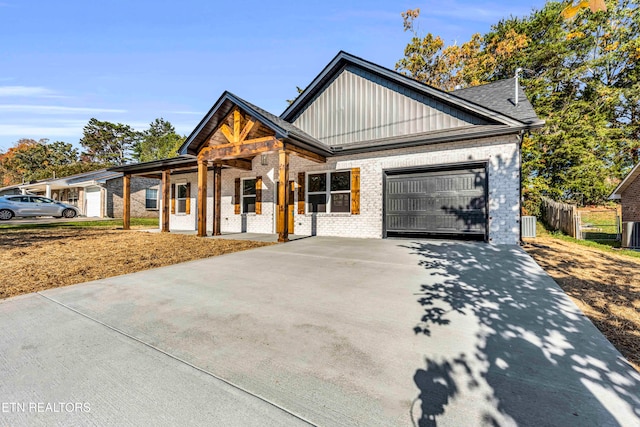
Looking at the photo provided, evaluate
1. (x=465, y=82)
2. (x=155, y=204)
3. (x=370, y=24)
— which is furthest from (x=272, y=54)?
(x=155, y=204)

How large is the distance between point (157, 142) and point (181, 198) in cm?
4023

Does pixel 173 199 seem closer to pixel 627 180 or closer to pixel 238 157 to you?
pixel 238 157

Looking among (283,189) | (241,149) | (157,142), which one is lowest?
(283,189)

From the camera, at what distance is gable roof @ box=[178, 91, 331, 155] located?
789 cm

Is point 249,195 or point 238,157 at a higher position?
point 238,157

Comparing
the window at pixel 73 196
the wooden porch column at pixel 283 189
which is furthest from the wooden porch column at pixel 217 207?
the window at pixel 73 196

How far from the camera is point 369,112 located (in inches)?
387

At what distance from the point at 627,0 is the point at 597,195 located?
1348cm

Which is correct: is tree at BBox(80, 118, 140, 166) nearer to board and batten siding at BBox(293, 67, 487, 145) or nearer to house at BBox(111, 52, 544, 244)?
house at BBox(111, 52, 544, 244)

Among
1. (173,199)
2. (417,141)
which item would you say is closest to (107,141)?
(173,199)

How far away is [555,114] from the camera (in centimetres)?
1781

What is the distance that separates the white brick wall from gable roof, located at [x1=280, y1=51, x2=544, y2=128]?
604 millimetres

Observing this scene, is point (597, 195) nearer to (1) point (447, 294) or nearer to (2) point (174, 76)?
(1) point (447, 294)

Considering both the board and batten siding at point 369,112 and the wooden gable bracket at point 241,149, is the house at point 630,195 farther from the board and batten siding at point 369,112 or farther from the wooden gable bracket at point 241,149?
the wooden gable bracket at point 241,149
